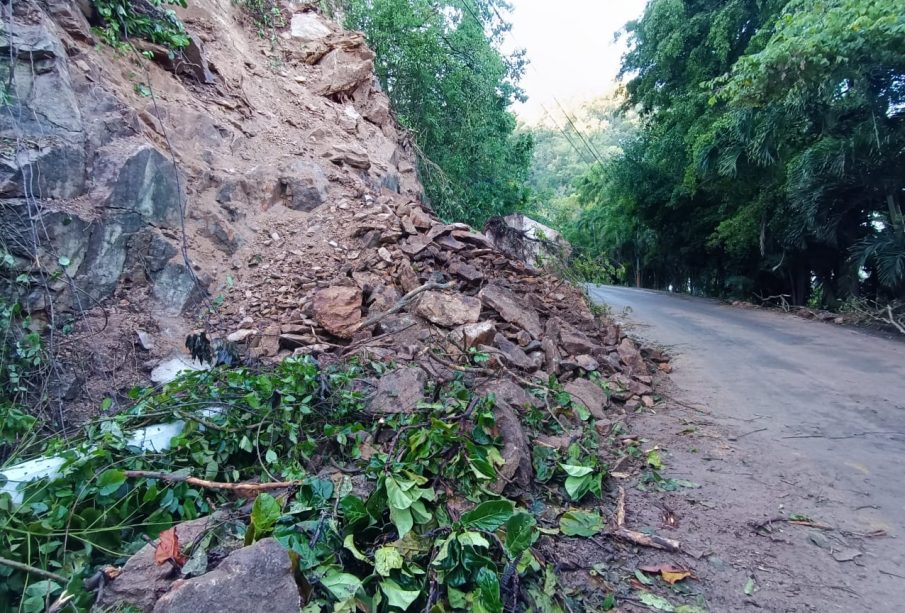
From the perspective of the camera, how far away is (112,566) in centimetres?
199

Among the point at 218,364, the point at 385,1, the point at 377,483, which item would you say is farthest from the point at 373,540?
the point at 385,1

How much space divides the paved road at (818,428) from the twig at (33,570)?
9.68ft

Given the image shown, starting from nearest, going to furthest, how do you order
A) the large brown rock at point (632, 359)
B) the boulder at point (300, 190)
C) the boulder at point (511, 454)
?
1. the boulder at point (511, 454)
2. the large brown rock at point (632, 359)
3. the boulder at point (300, 190)

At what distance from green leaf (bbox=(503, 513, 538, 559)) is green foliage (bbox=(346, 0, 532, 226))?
8940 mm

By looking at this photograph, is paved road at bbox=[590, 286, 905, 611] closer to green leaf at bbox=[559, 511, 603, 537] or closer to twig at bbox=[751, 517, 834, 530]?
twig at bbox=[751, 517, 834, 530]

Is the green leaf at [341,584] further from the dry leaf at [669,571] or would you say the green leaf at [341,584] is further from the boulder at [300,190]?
the boulder at [300,190]

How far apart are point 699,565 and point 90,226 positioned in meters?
5.36

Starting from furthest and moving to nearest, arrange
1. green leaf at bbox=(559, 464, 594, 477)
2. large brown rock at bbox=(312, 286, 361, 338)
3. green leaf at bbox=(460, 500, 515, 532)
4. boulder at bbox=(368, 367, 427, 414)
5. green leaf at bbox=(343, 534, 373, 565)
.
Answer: large brown rock at bbox=(312, 286, 361, 338) < boulder at bbox=(368, 367, 427, 414) < green leaf at bbox=(559, 464, 594, 477) < green leaf at bbox=(460, 500, 515, 532) < green leaf at bbox=(343, 534, 373, 565)

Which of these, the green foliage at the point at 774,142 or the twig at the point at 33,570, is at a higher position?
the green foliage at the point at 774,142

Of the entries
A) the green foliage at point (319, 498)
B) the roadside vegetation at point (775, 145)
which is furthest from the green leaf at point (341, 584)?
the roadside vegetation at point (775, 145)

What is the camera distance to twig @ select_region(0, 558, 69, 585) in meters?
1.79

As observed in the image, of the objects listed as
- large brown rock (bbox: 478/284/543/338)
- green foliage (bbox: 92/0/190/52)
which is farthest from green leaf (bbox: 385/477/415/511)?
green foliage (bbox: 92/0/190/52)

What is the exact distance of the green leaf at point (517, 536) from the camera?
6.88 feet

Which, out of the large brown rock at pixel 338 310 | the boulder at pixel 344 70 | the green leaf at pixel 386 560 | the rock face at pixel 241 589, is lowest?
the green leaf at pixel 386 560
